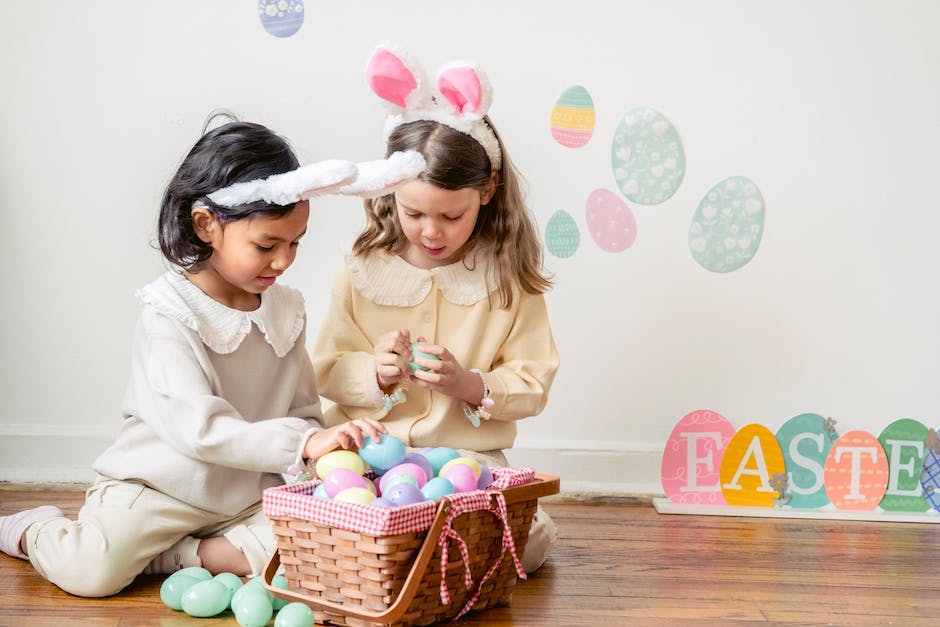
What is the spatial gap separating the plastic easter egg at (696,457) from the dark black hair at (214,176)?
1.20 metres

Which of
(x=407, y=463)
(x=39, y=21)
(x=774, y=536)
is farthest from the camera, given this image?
(x=39, y=21)

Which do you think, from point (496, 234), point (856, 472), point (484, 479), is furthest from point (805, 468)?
point (484, 479)

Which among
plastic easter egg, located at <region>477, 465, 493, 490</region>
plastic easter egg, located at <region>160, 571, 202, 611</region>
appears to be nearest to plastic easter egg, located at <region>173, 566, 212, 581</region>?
plastic easter egg, located at <region>160, 571, 202, 611</region>

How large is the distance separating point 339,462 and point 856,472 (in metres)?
1.42

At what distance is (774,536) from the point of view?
87.3 inches

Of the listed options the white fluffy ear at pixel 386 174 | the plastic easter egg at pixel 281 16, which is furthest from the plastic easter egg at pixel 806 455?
the plastic easter egg at pixel 281 16

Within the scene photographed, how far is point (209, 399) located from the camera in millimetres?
1686

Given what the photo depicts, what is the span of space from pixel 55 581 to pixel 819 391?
1.77 m

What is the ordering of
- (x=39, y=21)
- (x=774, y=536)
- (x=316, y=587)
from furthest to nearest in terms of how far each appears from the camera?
(x=39, y=21), (x=774, y=536), (x=316, y=587)

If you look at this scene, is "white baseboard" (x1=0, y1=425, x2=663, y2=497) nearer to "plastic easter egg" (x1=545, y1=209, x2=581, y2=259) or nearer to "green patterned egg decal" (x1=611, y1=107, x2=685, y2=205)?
"plastic easter egg" (x1=545, y1=209, x2=581, y2=259)

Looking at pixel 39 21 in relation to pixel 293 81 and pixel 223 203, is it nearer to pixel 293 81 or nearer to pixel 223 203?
pixel 293 81

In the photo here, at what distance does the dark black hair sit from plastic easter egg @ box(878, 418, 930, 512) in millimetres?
1583

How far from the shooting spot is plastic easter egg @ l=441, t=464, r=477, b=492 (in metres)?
1.63

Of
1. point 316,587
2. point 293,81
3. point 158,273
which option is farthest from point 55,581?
point 293,81
